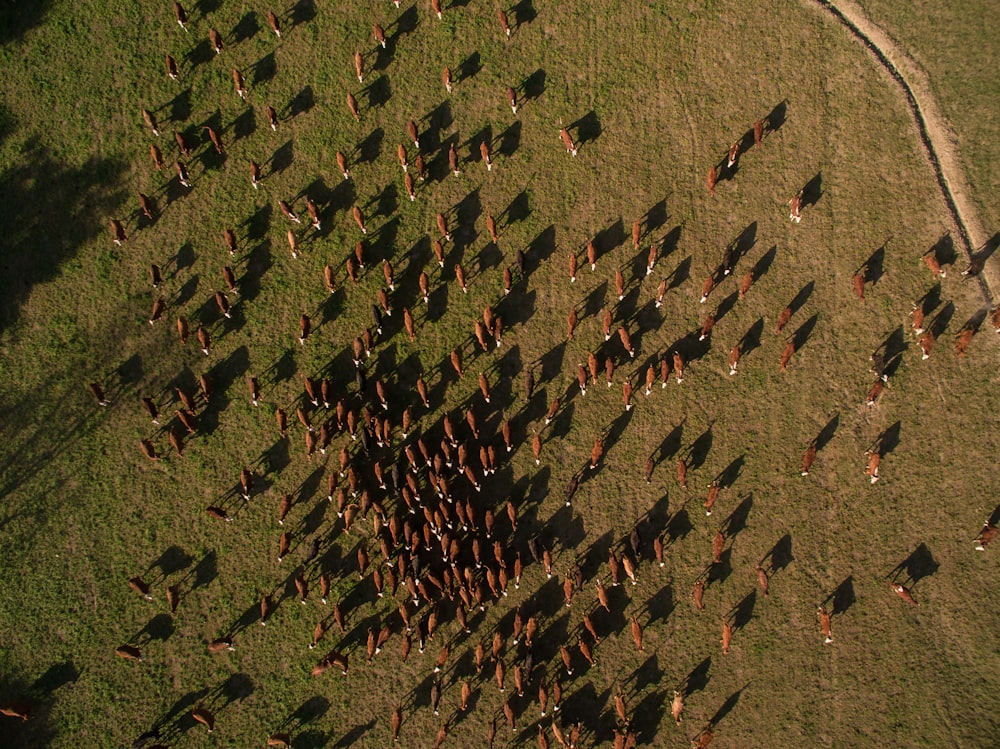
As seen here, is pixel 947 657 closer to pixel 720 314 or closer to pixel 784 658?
pixel 784 658

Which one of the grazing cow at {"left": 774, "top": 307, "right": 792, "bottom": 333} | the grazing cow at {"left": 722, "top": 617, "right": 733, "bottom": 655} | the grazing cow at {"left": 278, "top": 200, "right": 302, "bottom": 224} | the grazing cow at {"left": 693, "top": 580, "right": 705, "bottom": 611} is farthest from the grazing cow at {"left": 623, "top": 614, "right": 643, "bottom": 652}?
the grazing cow at {"left": 278, "top": 200, "right": 302, "bottom": 224}

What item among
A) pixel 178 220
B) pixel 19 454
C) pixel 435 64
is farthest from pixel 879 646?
pixel 19 454

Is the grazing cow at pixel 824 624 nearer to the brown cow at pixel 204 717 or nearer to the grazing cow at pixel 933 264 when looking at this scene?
the grazing cow at pixel 933 264

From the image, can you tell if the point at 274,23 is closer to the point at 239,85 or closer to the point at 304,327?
the point at 239,85

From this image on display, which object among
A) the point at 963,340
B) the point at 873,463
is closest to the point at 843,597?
the point at 873,463

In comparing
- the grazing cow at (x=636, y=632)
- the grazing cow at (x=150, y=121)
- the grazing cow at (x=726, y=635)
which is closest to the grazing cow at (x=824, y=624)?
the grazing cow at (x=726, y=635)

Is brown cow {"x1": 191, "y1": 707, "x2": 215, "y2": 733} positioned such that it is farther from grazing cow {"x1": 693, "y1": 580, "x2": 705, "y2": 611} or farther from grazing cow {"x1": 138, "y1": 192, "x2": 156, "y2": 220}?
grazing cow {"x1": 138, "y1": 192, "x2": 156, "y2": 220}

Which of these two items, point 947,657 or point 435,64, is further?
point 435,64
